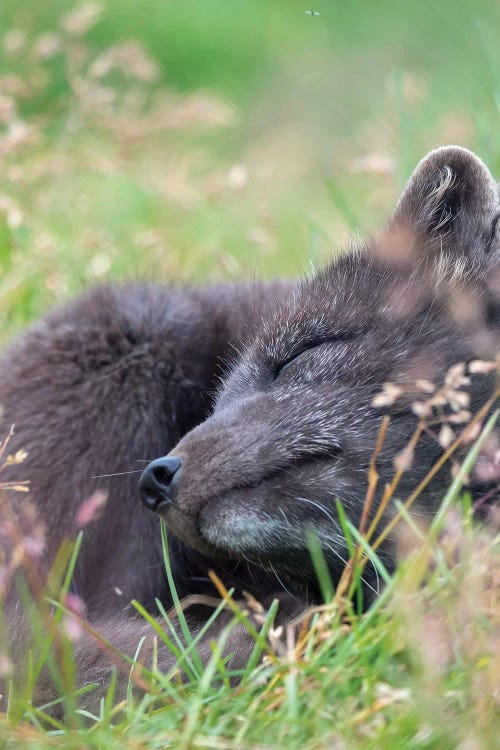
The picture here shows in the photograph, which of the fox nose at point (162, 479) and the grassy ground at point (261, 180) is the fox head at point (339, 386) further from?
the grassy ground at point (261, 180)

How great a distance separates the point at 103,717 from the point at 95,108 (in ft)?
12.7

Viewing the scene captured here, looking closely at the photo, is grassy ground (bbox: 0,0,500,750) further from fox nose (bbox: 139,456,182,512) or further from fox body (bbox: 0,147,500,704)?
fox nose (bbox: 139,456,182,512)

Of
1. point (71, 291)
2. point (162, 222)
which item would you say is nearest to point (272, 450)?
point (71, 291)

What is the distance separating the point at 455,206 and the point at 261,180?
4.78 meters

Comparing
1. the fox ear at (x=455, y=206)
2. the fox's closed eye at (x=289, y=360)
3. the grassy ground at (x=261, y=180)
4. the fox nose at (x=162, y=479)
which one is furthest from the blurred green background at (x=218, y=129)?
the fox nose at (x=162, y=479)

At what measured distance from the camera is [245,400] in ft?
10.2

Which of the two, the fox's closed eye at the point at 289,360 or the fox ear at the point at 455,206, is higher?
the fox ear at the point at 455,206

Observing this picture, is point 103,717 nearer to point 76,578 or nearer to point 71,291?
point 76,578

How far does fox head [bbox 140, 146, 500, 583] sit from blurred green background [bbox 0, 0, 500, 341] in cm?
51

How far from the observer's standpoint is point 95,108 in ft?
18.1

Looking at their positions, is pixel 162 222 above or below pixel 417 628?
below

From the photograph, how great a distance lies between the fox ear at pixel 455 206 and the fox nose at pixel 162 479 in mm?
1031

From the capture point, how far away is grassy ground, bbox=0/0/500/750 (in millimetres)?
2107

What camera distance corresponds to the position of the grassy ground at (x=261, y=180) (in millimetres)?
2107
